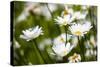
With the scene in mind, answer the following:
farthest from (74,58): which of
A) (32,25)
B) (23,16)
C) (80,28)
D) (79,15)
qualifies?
(23,16)

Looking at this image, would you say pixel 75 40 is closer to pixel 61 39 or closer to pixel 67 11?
pixel 61 39

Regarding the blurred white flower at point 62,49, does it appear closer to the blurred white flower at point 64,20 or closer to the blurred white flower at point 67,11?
the blurred white flower at point 64,20

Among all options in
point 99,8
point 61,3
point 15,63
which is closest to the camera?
point 15,63

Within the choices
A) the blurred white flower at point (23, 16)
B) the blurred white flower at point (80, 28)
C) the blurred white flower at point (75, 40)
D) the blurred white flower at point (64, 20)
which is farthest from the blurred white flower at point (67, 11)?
the blurred white flower at point (23, 16)

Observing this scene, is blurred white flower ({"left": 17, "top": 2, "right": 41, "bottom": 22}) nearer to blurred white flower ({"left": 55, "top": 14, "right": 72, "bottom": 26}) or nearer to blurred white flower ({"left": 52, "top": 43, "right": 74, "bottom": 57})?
blurred white flower ({"left": 55, "top": 14, "right": 72, "bottom": 26})

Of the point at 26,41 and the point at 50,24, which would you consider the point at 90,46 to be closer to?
the point at 50,24

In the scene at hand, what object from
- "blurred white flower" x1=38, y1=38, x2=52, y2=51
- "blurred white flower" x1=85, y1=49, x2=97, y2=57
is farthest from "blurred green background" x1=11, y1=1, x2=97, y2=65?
"blurred white flower" x1=85, y1=49, x2=97, y2=57
